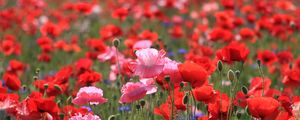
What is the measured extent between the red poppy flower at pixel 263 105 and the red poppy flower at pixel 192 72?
0.71 feet

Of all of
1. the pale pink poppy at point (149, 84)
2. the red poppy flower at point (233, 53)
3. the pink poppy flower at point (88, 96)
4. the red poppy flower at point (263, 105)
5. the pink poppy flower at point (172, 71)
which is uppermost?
the red poppy flower at point (233, 53)

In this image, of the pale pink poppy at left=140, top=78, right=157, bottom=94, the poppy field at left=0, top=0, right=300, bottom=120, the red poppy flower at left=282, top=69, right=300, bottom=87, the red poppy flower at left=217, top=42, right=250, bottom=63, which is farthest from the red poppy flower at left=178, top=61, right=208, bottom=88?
the red poppy flower at left=282, top=69, right=300, bottom=87

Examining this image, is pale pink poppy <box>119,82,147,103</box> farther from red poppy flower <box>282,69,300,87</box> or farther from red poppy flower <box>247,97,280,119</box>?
red poppy flower <box>282,69,300,87</box>

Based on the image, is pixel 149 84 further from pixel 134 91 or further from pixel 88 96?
pixel 88 96

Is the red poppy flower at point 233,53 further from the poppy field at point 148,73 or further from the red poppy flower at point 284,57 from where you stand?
the red poppy flower at point 284,57

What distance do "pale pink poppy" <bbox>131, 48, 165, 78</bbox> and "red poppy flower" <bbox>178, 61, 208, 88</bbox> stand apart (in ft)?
0.28

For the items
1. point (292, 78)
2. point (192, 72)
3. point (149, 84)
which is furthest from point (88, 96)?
point (292, 78)

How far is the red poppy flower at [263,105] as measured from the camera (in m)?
2.10

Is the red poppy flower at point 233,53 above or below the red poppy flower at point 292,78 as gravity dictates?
above

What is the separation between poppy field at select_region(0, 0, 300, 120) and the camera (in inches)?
91.4

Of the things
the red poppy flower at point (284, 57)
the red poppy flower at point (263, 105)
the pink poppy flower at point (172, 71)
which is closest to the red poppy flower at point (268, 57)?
the red poppy flower at point (284, 57)

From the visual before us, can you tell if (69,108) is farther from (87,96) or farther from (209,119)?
(209,119)

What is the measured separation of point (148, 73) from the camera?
2.26 metres

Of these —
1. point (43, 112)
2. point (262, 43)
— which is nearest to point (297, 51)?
point (262, 43)
